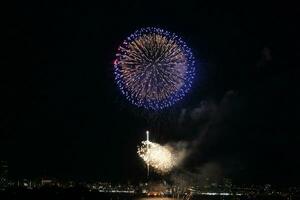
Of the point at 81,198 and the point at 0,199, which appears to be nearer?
the point at 0,199

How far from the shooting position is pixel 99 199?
107812mm

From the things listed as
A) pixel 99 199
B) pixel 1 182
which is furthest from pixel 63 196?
pixel 1 182

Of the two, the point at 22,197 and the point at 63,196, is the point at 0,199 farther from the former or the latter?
the point at 63,196

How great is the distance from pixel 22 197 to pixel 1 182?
5327cm

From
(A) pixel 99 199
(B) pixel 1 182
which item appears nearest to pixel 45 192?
(A) pixel 99 199

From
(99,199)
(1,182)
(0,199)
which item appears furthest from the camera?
(1,182)

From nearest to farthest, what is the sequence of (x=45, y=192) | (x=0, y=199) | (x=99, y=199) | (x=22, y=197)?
(x=0, y=199)
(x=22, y=197)
(x=45, y=192)
(x=99, y=199)

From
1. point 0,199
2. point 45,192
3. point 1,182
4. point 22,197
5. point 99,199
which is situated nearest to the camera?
point 0,199

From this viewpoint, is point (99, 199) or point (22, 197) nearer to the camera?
point (22, 197)

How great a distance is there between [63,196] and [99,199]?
14.7 metres

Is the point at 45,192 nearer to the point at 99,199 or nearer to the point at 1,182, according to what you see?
the point at 99,199

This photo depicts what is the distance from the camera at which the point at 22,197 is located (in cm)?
8869

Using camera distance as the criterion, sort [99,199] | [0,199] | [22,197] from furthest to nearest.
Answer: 1. [99,199]
2. [22,197]
3. [0,199]

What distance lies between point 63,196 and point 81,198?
5500mm
